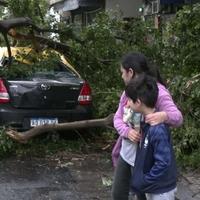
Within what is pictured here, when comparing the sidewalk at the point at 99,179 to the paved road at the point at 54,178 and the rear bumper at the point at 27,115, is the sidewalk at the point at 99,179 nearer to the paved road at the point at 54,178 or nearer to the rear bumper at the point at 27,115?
the paved road at the point at 54,178

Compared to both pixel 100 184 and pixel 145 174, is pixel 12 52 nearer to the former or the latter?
pixel 100 184

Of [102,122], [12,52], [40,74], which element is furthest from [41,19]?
[102,122]

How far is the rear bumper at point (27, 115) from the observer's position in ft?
26.5

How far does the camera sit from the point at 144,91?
3.71 meters

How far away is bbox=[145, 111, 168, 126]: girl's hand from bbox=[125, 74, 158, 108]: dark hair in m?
0.07

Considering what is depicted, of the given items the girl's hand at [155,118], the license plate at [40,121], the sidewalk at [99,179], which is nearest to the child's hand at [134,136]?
the girl's hand at [155,118]

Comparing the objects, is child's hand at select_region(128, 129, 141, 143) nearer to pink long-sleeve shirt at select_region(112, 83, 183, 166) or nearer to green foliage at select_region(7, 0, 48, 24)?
pink long-sleeve shirt at select_region(112, 83, 183, 166)

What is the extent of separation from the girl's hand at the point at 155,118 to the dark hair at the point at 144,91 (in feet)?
Result: 0.22

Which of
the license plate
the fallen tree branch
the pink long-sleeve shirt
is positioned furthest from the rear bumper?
the pink long-sleeve shirt

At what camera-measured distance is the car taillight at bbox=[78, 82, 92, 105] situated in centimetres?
849

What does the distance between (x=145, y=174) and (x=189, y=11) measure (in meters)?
4.71

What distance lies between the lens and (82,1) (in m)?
20.5

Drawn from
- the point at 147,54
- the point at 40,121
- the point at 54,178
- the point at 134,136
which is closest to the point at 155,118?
the point at 134,136

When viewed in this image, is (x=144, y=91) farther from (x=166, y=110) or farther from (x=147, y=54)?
(x=147, y=54)
